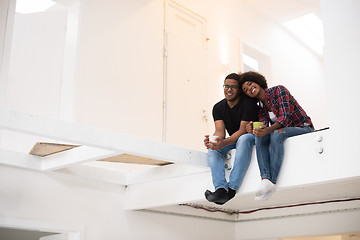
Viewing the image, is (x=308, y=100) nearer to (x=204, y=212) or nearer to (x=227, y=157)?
(x=204, y=212)

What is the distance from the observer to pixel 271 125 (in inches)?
132

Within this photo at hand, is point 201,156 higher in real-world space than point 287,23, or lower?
lower

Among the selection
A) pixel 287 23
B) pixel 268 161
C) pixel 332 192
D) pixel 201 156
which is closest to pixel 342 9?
pixel 268 161

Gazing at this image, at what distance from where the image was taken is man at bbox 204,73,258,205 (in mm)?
3395

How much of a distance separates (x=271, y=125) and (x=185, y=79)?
2597 millimetres

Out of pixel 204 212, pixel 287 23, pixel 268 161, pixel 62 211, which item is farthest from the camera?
pixel 287 23

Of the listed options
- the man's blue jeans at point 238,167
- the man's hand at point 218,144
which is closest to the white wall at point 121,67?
the man's hand at point 218,144

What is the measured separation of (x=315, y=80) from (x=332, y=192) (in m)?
5.02

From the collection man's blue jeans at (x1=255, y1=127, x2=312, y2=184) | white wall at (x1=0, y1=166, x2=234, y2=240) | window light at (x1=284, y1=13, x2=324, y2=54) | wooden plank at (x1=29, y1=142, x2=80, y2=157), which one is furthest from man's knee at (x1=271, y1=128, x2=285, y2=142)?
window light at (x1=284, y1=13, x2=324, y2=54)

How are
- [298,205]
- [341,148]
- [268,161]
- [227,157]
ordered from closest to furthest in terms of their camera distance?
1. [341,148]
2. [268,161]
3. [227,157]
4. [298,205]

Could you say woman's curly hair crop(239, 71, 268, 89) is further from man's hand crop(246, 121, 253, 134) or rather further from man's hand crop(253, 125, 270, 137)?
man's hand crop(253, 125, 270, 137)

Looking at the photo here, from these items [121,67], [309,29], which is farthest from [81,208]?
[309,29]

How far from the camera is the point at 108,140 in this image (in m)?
3.12

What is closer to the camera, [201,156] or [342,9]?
[342,9]
